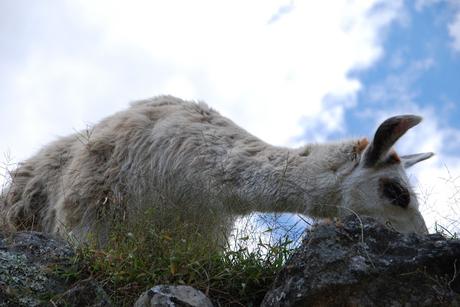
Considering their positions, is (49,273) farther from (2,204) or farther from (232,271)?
(2,204)

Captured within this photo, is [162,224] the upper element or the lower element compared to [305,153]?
lower

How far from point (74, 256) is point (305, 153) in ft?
9.36

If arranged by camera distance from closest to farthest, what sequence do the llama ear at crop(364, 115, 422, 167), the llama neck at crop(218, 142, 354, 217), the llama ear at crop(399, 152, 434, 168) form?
the llama ear at crop(364, 115, 422, 167) < the llama neck at crop(218, 142, 354, 217) < the llama ear at crop(399, 152, 434, 168)

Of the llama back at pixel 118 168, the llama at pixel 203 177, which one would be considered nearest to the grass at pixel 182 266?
the llama at pixel 203 177

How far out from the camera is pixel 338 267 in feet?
12.4

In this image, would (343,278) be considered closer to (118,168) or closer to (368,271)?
(368,271)

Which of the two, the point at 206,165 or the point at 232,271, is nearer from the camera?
the point at 232,271

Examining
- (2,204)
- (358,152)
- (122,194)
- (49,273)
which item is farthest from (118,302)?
(2,204)

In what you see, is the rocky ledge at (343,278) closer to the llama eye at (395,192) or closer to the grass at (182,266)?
the grass at (182,266)

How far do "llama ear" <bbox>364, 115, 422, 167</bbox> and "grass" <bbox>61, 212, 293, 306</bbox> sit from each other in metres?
1.67

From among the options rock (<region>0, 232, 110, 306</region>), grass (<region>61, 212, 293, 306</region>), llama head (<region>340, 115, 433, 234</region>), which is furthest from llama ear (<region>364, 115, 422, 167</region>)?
rock (<region>0, 232, 110, 306</region>)

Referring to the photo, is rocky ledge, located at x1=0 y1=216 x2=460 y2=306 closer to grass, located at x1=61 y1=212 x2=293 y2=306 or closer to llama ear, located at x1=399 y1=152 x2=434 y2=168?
grass, located at x1=61 y1=212 x2=293 y2=306

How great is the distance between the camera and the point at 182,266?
4.30 m

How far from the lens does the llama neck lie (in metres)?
6.23
